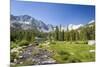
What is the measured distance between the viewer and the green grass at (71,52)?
1.88 metres

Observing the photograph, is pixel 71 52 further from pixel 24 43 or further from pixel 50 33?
pixel 24 43

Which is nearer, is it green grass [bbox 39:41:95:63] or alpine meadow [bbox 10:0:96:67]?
alpine meadow [bbox 10:0:96:67]

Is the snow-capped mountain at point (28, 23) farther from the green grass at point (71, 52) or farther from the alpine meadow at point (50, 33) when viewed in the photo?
the green grass at point (71, 52)

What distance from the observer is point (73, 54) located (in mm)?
1942

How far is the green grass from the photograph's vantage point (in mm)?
1877

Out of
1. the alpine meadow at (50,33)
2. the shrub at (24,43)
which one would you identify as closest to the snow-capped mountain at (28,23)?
the alpine meadow at (50,33)

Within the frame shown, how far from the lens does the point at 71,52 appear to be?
1935 mm

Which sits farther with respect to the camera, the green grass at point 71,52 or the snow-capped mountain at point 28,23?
the green grass at point 71,52

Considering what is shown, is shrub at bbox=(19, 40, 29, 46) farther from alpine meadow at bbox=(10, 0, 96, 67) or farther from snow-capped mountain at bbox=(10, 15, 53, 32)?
snow-capped mountain at bbox=(10, 15, 53, 32)

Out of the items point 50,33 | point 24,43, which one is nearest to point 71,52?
point 50,33

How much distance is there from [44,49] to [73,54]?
313 mm

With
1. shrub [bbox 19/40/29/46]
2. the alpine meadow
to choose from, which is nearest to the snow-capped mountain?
the alpine meadow
